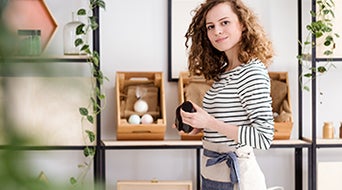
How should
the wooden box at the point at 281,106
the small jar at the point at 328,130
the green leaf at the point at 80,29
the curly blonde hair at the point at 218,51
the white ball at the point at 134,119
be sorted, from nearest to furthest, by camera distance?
1. the curly blonde hair at the point at 218,51
2. the green leaf at the point at 80,29
3. the white ball at the point at 134,119
4. the wooden box at the point at 281,106
5. the small jar at the point at 328,130

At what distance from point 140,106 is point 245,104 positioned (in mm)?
1128

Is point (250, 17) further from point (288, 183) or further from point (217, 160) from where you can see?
point (288, 183)

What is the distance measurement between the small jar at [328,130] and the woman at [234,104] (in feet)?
3.84

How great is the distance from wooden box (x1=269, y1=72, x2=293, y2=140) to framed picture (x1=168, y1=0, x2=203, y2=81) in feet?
1.61

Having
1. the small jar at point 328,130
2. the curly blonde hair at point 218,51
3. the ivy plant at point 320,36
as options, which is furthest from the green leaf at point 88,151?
the small jar at point 328,130

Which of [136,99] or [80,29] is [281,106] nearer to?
[136,99]

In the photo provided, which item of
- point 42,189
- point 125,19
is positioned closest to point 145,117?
point 125,19

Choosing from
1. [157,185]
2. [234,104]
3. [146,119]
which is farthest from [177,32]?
[234,104]

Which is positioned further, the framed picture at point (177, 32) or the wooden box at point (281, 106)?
the framed picture at point (177, 32)

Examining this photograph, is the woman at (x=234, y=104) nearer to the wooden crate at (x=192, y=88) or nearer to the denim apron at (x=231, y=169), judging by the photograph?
the denim apron at (x=231, y=169)

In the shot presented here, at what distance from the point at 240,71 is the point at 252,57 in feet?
0.25

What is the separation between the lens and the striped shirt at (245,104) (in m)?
2.03

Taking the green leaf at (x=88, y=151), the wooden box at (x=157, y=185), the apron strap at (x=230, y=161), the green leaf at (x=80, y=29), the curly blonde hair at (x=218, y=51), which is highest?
the green leaf at (x=80, y=29)

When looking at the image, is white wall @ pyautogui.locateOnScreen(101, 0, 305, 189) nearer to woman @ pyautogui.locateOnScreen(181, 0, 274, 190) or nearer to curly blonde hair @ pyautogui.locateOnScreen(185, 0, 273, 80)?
curly blonde hair @ pyautogui.locateOnScreen(185, 0, 273, 80)
